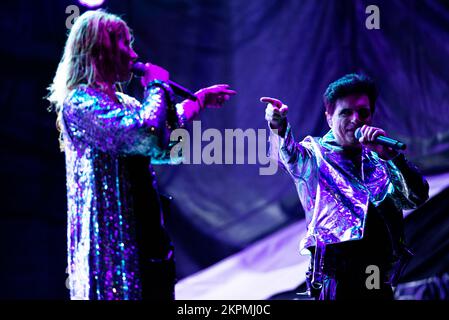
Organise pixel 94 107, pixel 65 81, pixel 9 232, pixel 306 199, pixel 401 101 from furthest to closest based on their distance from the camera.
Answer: pixel 401 101 < pixel 9 232 < pixel 306 199 < pixel 65 81 < pixel 94 107

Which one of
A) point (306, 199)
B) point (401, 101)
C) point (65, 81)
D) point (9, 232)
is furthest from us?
point (401, 101)

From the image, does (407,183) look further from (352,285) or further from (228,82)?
(228,82)

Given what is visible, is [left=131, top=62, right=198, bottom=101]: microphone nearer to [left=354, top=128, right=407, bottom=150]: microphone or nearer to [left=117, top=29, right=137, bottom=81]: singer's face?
[left=117, top=29, right=137, bottom=81]: singer's face

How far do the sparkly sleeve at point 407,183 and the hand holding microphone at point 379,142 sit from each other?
69mm

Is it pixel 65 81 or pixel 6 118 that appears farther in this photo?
pixel 6 118

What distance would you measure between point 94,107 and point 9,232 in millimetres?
1630

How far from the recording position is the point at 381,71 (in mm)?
3203

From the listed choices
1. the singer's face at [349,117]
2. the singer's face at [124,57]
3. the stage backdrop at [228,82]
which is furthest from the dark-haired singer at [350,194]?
the stage backdrop at [228,82]

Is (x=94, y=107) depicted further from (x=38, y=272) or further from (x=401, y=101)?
(x=401, y=101)

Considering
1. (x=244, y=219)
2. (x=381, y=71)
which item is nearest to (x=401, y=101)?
(x=381, y=71)

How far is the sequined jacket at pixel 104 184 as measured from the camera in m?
1.55

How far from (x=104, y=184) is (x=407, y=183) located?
0.98 meters

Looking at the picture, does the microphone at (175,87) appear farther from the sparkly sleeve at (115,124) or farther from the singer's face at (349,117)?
the singer's face at (349,117)

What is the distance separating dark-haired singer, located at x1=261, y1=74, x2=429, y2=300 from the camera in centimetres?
193
